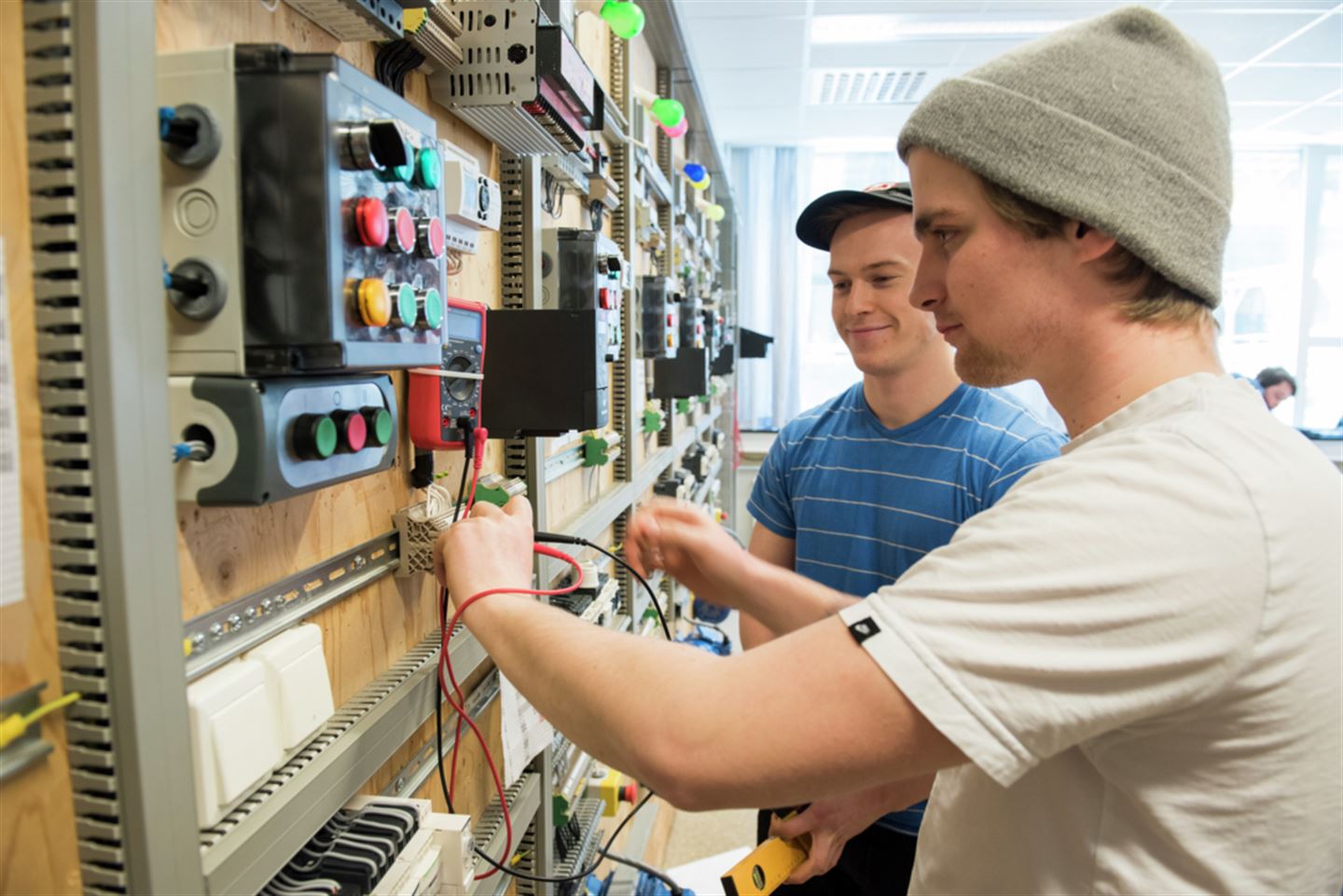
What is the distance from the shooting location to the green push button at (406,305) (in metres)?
0.80

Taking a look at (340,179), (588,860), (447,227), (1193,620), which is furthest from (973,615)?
(588,860)

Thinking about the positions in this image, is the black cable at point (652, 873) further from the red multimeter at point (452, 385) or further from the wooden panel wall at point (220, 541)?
the red multimeter at point (452, 385)

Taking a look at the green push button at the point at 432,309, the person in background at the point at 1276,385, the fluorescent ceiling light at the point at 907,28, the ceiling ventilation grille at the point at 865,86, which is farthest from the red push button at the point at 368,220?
the person in background at the point at 1276,385

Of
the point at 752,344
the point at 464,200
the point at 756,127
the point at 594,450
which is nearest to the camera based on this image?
the point at 464,200

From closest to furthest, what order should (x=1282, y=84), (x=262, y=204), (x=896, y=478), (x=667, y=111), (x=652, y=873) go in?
1. (x=262, y=204)
2. (x=896, y=478)
3. (x=652, y=873)
4. (x=667, y=111)
5. (x=1282, y=84)

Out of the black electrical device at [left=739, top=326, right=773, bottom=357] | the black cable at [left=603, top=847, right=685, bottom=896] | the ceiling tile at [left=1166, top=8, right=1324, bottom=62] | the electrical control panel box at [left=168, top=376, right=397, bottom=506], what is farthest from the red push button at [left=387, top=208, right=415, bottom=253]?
the black electrical device at [left=739, top=326, right=773, bottom=357]

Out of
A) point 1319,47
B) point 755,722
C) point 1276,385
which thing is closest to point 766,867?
point 755,722

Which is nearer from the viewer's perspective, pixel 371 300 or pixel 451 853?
pixel 371 300

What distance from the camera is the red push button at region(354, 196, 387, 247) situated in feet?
2.44

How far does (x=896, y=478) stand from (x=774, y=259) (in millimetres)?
5796

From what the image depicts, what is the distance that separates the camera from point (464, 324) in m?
1.23

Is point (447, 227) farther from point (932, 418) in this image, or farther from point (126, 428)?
point (932, 418)

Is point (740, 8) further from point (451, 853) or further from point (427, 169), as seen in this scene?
point (451, 853)

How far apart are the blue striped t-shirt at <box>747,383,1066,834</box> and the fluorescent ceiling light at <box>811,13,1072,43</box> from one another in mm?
3798
